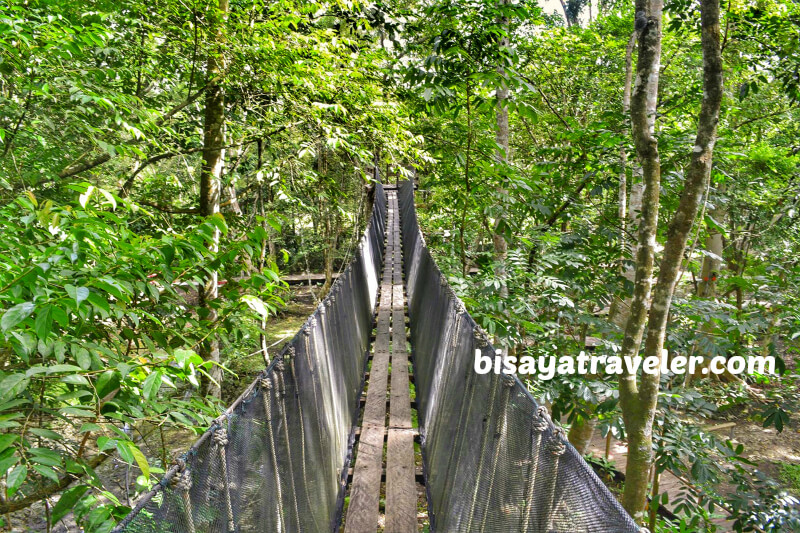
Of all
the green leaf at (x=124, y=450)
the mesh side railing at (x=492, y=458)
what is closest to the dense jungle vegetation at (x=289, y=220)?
the green leaf at (x=124, y=450)

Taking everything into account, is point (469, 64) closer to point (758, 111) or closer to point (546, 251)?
point (546, 251)

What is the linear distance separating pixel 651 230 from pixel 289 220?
3.01 meters

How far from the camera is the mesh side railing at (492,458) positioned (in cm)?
109

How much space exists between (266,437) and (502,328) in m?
2.29

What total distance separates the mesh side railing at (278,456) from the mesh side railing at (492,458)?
0.63 metres

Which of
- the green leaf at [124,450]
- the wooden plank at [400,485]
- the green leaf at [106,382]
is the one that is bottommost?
the wooden plank at [400,485]

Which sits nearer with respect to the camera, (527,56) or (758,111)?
(527,56)

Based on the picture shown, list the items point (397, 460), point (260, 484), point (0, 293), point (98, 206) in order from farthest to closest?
point (397, 460) → point (98, 206) → point (260, 484) → point (0, 293)

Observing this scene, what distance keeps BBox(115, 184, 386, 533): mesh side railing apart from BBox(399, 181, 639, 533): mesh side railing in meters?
0.63

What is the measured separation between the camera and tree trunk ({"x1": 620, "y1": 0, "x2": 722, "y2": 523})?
7.30ft

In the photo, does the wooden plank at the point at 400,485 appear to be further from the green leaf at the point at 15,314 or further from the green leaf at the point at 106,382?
the green leaf at the point at 15,314

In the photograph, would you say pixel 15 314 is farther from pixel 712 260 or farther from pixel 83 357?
pixel 712 260

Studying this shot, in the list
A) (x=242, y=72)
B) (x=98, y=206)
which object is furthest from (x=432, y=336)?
(x=242, y=72)

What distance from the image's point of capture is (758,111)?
284 inches
